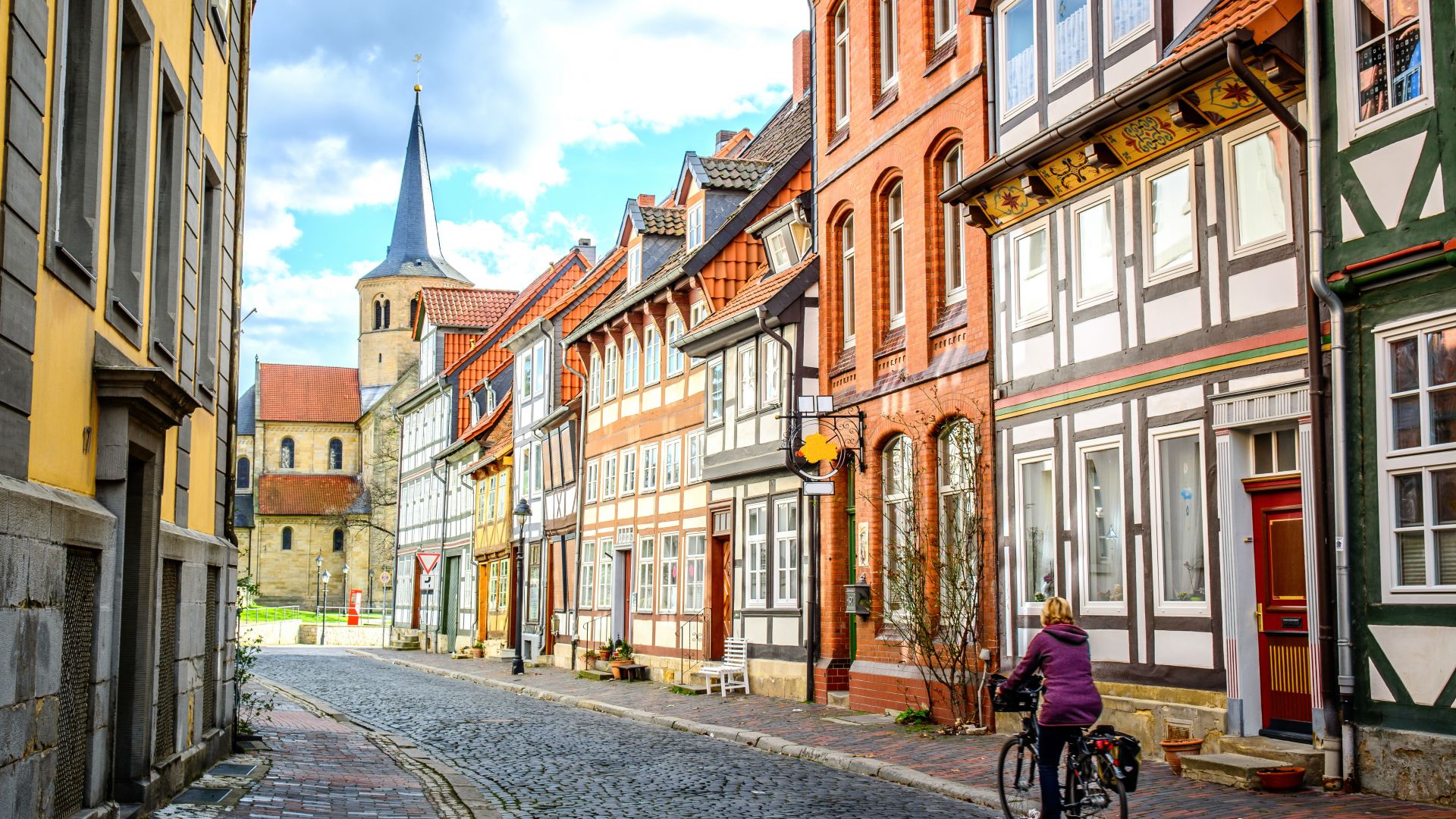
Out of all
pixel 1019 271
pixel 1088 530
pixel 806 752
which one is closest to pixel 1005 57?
pixel 1019 271

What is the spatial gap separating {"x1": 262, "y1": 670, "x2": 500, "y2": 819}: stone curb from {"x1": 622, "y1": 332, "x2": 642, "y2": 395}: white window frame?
10046 millimetres

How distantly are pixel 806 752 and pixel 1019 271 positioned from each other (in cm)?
574

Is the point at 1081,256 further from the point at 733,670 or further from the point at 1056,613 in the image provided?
the point at 733,670

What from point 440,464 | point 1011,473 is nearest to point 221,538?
point 1011,473

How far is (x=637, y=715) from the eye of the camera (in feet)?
71.9

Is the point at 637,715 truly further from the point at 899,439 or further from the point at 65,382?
the point at 65,382

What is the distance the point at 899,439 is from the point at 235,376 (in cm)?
903

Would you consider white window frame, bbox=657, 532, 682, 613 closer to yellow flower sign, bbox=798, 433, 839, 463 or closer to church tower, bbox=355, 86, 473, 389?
yellow flower sign, bbox=798, 433, 839, 463

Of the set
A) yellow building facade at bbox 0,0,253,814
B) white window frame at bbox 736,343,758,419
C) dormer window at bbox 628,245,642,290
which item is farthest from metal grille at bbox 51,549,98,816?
dormer window at bbox 628,245,642,290

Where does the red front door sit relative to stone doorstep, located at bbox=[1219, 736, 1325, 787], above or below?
above

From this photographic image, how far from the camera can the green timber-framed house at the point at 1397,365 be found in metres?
10.7

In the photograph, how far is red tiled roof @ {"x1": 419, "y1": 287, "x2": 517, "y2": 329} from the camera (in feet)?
191

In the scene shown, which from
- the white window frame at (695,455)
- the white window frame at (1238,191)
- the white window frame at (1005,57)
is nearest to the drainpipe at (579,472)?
the white window frame at (695,455)

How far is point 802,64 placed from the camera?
28297mm
